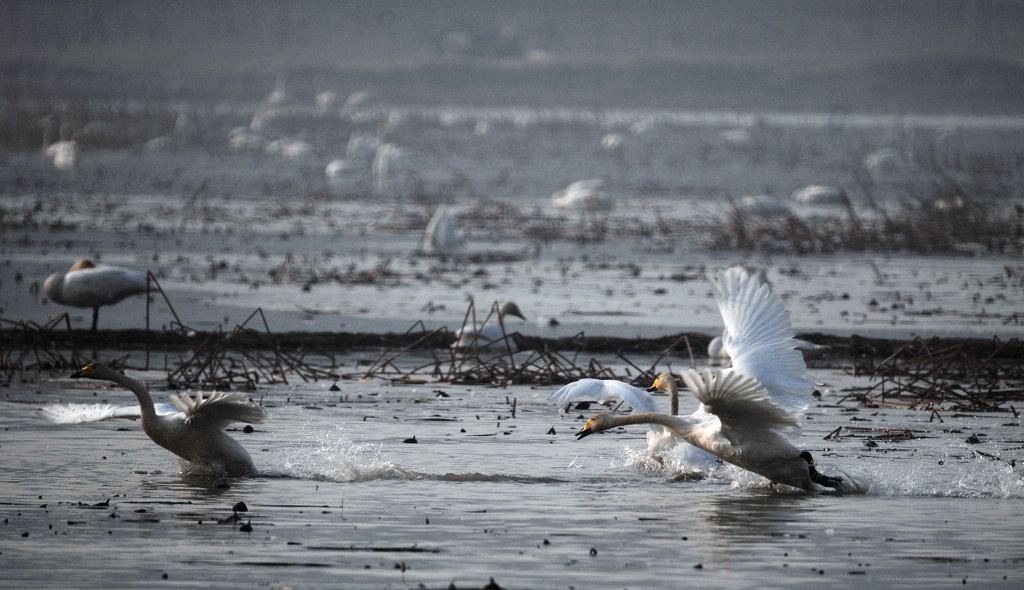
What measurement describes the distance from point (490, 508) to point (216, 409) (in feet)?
5.35

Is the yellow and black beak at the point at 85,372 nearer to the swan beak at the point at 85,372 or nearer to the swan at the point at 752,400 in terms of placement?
the swan beak at the point at 85,372

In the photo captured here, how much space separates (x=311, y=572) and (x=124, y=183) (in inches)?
1004

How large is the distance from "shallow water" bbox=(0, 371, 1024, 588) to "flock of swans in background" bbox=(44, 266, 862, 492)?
0.16 m

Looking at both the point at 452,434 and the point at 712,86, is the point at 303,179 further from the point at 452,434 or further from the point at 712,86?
the point at 712,86

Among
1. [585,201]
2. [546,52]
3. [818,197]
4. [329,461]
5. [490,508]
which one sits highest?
[546,52]

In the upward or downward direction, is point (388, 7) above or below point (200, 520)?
above

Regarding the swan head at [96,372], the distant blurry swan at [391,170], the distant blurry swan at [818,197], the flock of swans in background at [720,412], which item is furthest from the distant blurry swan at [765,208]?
the swan head at [96,372]

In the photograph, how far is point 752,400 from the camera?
743 cm

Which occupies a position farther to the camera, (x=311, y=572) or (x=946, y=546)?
(x=946, y=546)

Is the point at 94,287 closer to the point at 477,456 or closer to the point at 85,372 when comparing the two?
the point at 85,372

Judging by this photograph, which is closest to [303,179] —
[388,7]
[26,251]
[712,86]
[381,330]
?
[26,251]

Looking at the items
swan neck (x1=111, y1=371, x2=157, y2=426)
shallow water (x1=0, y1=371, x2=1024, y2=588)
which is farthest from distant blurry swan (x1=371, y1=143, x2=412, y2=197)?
swan neck (x1=111, y1=371, x2=157, y2=426)

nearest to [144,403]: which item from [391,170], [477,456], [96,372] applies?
[96,372]

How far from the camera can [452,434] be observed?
923 cm
